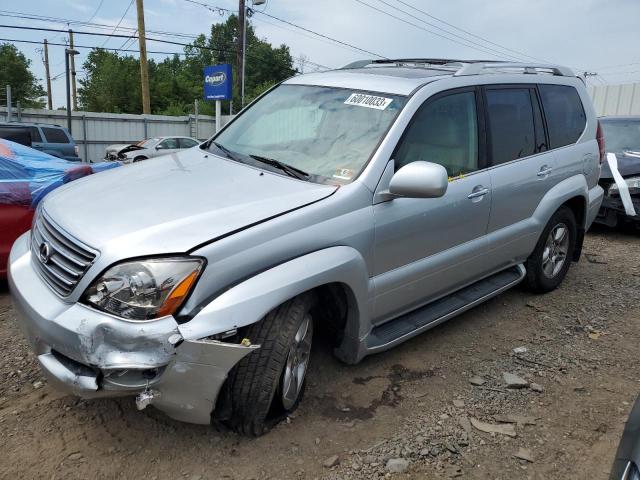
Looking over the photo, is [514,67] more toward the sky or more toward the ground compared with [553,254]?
more toward the sky

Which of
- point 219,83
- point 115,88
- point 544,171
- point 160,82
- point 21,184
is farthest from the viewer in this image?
point 160,82

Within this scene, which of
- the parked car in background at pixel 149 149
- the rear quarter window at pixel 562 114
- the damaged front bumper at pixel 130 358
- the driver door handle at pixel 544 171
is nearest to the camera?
the damaged front bumper at pixel 130 358

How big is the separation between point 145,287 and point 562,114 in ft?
12.7

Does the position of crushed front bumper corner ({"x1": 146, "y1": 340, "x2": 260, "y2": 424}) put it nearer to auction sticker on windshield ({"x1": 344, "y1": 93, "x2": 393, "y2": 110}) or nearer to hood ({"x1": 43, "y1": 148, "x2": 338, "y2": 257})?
hood ({"x1": 43, "y1": 148, "x2": 338, "y2": 257})

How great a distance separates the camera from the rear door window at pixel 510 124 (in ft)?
12.5

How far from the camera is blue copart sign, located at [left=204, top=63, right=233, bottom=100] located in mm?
20625

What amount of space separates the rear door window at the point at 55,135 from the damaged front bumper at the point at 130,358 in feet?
46.7

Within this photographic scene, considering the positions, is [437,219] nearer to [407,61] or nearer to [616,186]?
[407,61]

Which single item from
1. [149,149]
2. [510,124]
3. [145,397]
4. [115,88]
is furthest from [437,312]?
[115,88]

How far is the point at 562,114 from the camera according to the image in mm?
4566

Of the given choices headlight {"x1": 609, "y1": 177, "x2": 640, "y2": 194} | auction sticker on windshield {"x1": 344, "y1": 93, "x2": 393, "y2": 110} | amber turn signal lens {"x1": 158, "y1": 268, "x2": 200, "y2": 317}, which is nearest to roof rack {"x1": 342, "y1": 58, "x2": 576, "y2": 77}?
auction sticker on windshield {"x1": 344, "y1": 93, "x2": 393, "y2": 110}

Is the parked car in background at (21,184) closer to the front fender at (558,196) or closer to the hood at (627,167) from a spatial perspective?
the front fender at (558,196)

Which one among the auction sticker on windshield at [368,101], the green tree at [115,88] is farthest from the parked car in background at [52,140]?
the green tree at [115,88]

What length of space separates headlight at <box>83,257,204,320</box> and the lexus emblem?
47 centimetres
